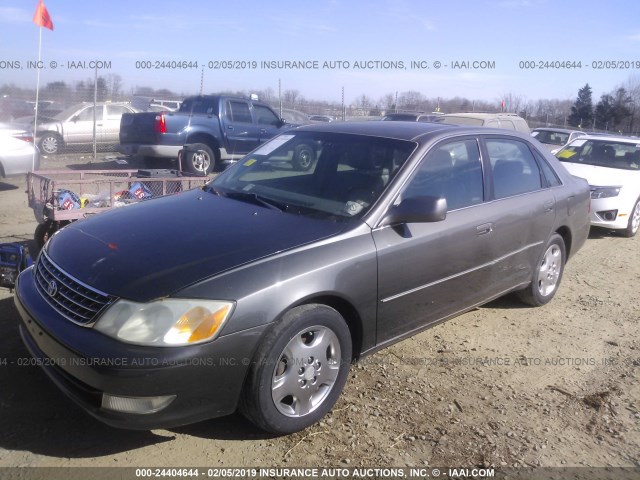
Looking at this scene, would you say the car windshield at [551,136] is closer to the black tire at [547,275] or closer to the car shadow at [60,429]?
the black tire at [547,275]

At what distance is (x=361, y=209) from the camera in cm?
356

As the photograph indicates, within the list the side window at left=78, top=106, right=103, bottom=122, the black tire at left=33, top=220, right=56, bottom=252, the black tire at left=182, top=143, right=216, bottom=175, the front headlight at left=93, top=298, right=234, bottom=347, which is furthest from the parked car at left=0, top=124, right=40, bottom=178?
the front headlight at left=93, top=298, right=234, bottom=347

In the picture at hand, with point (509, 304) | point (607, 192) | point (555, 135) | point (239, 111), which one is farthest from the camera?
point (555, 135)

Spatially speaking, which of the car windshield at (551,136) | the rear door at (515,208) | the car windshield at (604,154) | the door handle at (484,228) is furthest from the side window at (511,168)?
the car windshield at (551,136)

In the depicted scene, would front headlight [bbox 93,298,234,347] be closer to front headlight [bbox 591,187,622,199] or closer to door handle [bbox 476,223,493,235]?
door handle [bbox 476,223,493,235]

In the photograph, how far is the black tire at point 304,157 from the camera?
13.8ft

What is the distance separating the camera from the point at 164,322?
268 centimetres

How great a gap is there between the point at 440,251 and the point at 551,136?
15287 mm

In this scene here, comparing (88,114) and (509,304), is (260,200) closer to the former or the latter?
(509,304)

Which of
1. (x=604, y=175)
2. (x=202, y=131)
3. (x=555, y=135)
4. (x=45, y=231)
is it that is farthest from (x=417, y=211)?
(x=555, y=135)

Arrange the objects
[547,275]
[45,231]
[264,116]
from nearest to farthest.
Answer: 1. [547,275]
2. [45,231]
3. [264,116]

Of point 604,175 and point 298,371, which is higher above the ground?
point 604,175

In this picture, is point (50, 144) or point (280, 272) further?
point (50, 144)

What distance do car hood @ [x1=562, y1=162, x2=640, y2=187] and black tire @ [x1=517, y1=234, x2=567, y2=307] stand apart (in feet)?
11.9
